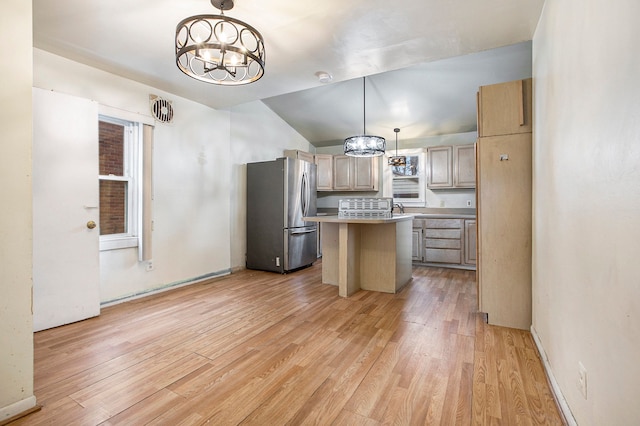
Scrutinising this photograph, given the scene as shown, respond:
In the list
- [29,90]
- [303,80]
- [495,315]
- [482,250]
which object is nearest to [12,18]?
[29,90]

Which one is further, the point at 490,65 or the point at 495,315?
the point at 490,65

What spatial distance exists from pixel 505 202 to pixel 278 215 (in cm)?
307

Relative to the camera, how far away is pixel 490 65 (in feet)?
12.9

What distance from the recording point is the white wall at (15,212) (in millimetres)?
1494

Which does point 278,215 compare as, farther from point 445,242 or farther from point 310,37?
point 445,242

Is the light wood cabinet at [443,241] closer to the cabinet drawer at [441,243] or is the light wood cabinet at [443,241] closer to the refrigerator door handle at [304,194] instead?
the cabinet drawer at [441,243]

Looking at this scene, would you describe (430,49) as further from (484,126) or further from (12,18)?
(12,18)

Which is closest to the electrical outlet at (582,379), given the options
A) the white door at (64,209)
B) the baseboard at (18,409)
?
the baseboard at (18,409)

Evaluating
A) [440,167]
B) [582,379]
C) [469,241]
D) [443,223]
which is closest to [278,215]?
[443,223]

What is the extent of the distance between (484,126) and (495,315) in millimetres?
1643

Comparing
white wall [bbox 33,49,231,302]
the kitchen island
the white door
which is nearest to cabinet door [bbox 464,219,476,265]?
the kitchen island

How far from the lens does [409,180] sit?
238 inches

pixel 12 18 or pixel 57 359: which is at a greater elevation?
pixel 12 18

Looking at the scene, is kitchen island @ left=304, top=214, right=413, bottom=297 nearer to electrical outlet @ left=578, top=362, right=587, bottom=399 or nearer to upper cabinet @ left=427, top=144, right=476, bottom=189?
upper cabinet @ left=427, top=144, right=476, bottom=189
